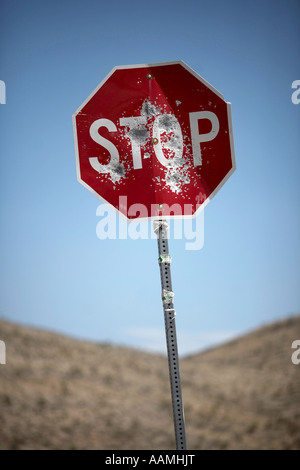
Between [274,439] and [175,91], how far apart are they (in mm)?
17067

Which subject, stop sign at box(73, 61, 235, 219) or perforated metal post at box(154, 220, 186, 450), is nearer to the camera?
perforated metal post at box(154, 220, 186, 450)

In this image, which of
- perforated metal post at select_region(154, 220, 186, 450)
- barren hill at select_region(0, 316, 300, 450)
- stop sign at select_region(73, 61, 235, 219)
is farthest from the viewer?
barren hill at select_region(0, 316, 300, 450)

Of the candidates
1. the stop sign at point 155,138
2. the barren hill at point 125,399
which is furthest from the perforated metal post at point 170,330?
the barren hill at point 125,399

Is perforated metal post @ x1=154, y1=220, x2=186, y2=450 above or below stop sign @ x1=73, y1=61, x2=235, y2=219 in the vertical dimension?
below

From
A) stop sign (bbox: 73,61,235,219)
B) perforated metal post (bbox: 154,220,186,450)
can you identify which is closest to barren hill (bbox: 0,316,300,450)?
perforated metal post (bbox: 154,220,186,450)

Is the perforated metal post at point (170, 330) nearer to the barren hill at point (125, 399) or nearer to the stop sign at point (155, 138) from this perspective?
the stop sign at point (155, 138)

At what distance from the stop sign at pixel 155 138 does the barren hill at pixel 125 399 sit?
12.7 metres

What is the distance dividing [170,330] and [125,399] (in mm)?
17206

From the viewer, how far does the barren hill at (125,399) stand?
51.2 ft

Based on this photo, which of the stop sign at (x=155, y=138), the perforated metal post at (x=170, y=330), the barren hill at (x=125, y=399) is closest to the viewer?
the perforated metal post at (x=170, y=330)

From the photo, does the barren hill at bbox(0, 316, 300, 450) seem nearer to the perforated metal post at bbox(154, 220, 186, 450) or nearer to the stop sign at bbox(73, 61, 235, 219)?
the perforated metal post at bbox(154, 220, 186, 450)

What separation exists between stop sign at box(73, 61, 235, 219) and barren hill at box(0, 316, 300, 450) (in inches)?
499

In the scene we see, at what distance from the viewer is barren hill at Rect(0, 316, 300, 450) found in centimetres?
1559

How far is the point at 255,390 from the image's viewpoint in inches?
957
